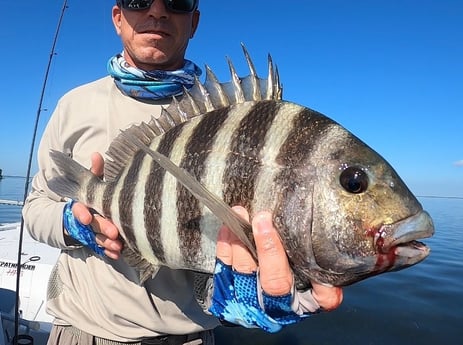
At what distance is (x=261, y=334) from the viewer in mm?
5426

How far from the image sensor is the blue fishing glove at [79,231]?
185 cm

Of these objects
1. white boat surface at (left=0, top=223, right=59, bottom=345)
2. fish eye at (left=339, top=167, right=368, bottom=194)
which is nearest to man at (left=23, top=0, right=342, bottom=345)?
fish eye at (left=339, top=167, right=368, bottom=194)

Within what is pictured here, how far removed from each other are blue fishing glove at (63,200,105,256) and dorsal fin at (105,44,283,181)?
0.83ft

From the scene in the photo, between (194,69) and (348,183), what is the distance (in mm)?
1348

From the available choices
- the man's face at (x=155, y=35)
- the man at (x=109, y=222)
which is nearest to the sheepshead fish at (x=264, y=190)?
the man at (x=109, y=222)

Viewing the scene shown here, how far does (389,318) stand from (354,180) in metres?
5.94

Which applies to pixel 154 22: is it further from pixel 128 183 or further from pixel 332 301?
pixel 332 301

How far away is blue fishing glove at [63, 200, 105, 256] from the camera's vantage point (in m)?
1.85

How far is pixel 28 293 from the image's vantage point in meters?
4.58

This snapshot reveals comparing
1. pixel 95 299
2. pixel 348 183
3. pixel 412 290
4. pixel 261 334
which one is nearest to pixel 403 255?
pixel 348 183

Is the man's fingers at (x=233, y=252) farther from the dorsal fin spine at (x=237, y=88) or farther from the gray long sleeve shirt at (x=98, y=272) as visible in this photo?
the gray long sleeve shirt at (x=98, y=272)

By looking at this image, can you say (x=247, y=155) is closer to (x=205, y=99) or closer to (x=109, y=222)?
(x=205, y=99)

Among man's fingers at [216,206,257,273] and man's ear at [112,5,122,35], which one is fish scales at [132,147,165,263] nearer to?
man's fingers at [216,206,257,273]

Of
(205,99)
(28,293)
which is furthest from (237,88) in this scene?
(28,293)
